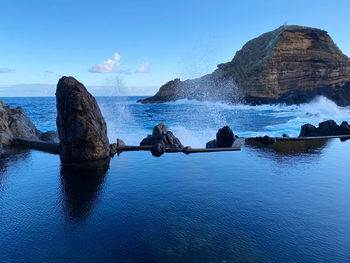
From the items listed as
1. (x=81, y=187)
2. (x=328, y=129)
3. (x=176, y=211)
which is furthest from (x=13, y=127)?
(x=328, y=129)

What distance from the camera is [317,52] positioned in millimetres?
88750

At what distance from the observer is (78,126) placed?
41.3ft

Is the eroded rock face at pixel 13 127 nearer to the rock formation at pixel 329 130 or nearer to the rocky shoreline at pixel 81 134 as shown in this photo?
the rocky shoreline at pixel 81 134

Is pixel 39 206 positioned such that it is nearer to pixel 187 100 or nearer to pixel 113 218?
pixel 113 218

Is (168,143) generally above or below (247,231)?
above

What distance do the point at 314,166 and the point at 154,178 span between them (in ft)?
25.5

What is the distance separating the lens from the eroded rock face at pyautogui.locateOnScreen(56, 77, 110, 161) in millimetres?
12695

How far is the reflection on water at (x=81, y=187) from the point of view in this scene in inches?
277

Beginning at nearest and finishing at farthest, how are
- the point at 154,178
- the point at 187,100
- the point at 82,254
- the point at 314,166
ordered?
1. the point at 82,254
2. the point at 154,178
3. the point at 314,166
4. the point at 187,100

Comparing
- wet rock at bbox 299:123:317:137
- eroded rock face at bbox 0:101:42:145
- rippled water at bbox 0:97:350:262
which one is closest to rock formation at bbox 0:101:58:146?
eroded rock face at bbox 0:101:42:145

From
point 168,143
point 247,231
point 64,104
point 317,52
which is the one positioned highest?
point 317,52

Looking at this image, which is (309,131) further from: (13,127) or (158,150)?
(13,127)

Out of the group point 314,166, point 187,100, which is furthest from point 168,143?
point 187,100

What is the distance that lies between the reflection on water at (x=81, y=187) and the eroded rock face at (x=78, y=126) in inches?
34.6
